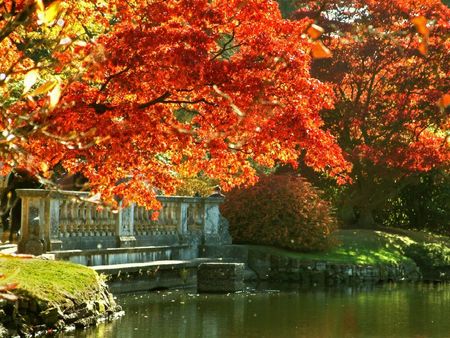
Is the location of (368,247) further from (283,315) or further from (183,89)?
(183,89)

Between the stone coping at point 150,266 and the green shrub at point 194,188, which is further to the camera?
the green shrub at point 194,188

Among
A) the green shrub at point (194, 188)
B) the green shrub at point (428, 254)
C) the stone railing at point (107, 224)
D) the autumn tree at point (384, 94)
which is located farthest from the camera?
the green shrub at point (194, 188)

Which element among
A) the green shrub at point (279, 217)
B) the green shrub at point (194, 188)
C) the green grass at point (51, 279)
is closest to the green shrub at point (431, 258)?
the green shrub at point (279, 217)

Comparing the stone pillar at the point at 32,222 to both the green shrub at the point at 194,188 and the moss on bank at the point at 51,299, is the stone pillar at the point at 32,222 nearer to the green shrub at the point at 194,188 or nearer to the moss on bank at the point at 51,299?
the moss on bank at the point at 51,299

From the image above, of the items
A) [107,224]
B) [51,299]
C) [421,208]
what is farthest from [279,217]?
[51,299]

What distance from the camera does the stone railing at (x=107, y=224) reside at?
690 inches

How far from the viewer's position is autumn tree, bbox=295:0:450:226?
28.7 metres

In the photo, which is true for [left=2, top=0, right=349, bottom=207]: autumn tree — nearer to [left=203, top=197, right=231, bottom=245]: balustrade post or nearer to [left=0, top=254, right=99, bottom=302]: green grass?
[left=0, top=254, right=99, bottom=302]: green grass

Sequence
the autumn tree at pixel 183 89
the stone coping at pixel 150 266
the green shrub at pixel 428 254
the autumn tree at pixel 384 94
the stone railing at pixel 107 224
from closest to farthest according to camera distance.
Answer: the autumn tree at pixel 183 89, the stone railing at pixel 107 224, the stone coping at pixel 150 266, the green shrub at pixel 428 254, the autumn tree at pixel 384 94

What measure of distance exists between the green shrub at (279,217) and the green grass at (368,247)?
356 millimetres

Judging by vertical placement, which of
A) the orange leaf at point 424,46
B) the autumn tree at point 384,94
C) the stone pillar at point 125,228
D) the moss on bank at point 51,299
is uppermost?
the autumn tree at point 384,94

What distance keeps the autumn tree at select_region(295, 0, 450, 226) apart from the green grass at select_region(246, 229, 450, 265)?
Result: 2081 mm

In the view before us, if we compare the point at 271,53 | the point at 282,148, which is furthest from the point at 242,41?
the point at 282,148

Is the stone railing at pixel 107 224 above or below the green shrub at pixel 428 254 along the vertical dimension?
above
